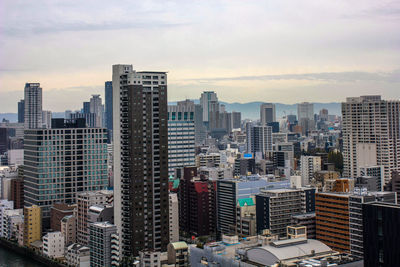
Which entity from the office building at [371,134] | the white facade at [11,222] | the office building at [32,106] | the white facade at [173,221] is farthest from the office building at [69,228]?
the office building at [32,106]

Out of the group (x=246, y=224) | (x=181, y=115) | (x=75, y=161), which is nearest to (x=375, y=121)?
(x=181, y=115)

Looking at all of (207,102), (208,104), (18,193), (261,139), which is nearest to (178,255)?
(18,193)

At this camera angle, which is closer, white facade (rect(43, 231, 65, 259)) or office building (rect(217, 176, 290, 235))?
white facade (rect(43, 231, 65, 259))

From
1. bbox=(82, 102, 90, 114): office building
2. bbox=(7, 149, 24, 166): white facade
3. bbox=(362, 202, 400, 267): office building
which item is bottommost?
bbox=(362, 202, 400, 267): office building

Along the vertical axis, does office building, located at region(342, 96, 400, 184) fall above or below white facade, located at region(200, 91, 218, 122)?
below

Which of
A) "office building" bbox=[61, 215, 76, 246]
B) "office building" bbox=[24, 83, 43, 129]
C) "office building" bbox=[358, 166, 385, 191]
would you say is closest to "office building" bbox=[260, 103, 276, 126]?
"office building" bbox=[24, 83, 43, 129]

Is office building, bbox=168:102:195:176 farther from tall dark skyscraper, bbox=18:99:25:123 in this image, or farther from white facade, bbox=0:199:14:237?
tall dark skyscraper, bbox=18:99:25:123

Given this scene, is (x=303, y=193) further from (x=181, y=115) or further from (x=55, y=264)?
(x=181, y=115)
